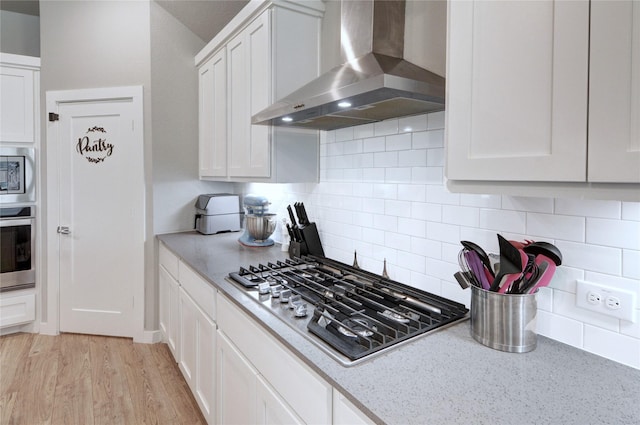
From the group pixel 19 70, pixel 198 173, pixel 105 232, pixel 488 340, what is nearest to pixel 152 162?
pixel 198 173

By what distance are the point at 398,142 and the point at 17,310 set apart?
3.62 m

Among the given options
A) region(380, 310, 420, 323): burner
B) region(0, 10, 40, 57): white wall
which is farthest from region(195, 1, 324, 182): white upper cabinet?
region(0, 10, 40, 57): white wall

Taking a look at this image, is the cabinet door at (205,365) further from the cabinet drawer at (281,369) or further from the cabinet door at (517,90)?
the cabinet door at (517,90)

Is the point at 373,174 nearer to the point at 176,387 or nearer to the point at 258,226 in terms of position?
the point at 258,226

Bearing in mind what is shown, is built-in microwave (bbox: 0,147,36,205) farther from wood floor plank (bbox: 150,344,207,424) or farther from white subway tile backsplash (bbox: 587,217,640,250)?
white subway tile backsplash (bbox: 587,217,640,250)

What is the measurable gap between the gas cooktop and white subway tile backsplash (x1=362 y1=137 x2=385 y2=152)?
60 cm

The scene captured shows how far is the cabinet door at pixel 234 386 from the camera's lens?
4.66 feet

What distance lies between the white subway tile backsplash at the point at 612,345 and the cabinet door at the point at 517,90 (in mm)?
555

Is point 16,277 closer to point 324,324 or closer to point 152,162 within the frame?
point 152,162

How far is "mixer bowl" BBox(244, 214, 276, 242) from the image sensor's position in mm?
2498

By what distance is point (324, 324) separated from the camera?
1229 mm

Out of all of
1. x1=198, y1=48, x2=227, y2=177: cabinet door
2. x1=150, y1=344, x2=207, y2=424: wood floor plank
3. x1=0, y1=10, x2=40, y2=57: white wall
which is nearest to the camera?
x1=150, y1=344, x2=207, y2=424: wood floor plank

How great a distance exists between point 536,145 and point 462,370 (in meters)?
0.60

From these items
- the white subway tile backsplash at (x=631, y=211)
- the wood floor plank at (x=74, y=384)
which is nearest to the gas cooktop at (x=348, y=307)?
the white subway tile backsplash at (x=631, y=211)
